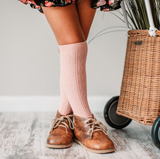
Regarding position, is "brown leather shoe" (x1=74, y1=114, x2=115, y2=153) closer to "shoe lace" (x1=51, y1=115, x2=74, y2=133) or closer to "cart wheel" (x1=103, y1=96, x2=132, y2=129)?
"shoe lace" (x1=51, y1=115, x2=74, y2=133)

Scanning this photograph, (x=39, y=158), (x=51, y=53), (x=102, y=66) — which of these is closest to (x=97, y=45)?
(x=102, y=66)

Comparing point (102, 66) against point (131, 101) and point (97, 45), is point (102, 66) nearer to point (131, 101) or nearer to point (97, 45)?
point (97, 45)

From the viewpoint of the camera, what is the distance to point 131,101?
1.21 meters

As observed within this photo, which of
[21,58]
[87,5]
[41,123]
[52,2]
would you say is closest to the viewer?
[52,2]

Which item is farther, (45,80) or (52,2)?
(45,80)

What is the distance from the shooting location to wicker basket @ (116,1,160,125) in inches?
43.4

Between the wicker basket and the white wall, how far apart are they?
1.66 feet

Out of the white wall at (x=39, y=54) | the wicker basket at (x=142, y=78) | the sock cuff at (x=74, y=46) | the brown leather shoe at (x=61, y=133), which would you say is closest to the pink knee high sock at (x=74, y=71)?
the sock cuff at (x=74, y=46)

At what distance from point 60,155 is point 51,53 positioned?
0.88 metres

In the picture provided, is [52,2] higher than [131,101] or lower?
higher

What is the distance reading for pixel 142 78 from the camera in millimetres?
1148

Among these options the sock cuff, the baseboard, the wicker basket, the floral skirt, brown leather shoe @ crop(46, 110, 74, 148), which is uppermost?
the floral skirt

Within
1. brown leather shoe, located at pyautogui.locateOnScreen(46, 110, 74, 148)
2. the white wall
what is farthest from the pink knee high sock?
the white wall

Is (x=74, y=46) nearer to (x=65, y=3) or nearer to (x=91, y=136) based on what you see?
(x=65, y=3)
